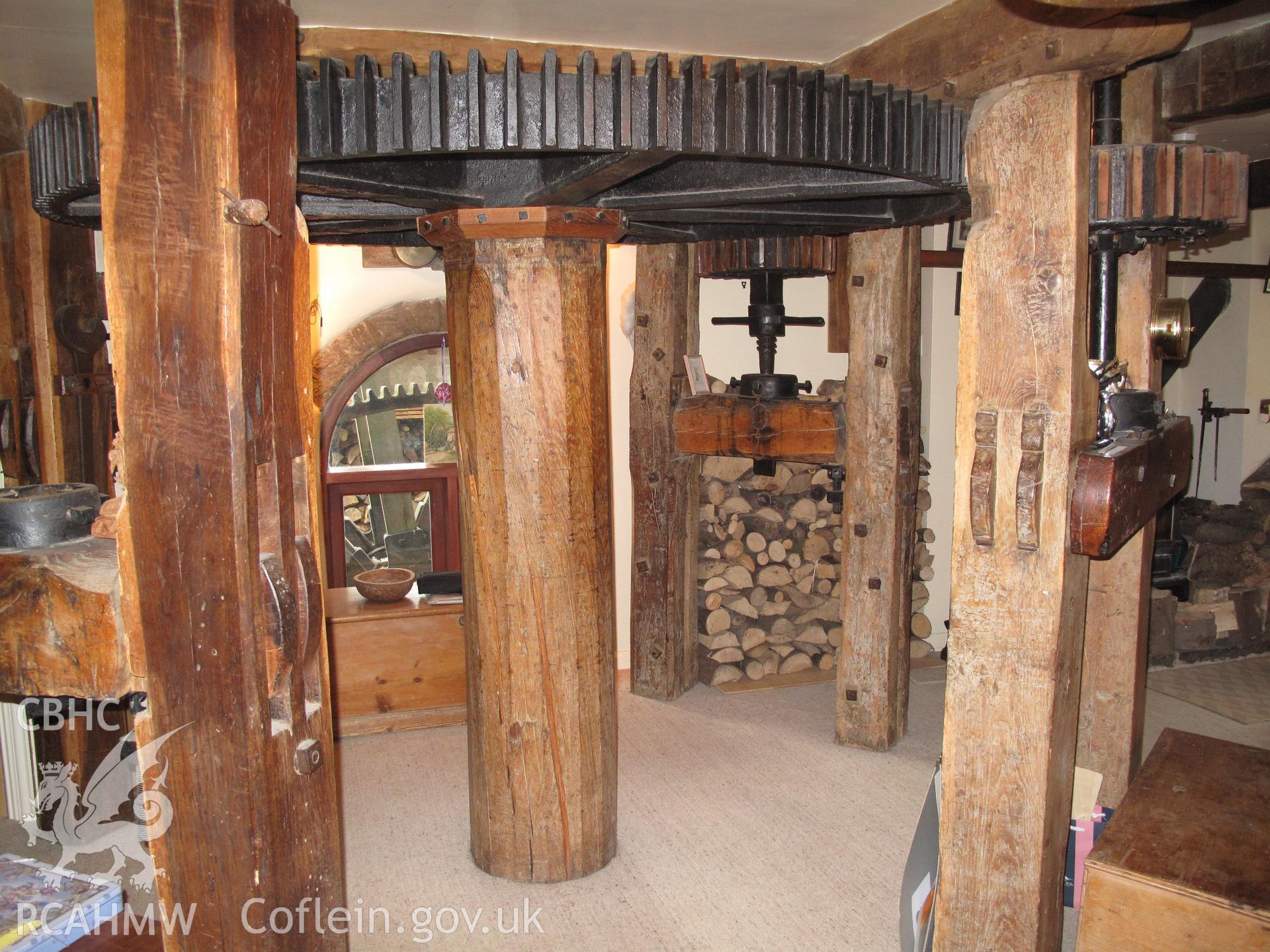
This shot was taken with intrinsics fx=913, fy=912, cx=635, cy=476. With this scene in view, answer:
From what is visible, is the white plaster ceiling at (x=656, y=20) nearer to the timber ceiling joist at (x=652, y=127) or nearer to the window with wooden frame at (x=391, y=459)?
the timber ceiling joist at (x=652, y=127)

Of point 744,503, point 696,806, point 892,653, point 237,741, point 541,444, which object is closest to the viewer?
point 237,741

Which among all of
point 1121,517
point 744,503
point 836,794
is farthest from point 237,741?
point 744,503

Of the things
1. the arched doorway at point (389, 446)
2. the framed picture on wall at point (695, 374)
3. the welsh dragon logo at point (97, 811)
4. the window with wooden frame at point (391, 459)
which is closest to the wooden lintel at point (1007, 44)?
the framed picture on wall at point (695, 374)

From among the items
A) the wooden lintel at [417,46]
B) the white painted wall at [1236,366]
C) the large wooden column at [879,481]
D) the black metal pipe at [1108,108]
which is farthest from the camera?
the white painted wall at [1236,366]

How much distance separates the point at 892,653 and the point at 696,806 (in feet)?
3.19

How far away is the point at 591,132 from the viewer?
1656 millimetres

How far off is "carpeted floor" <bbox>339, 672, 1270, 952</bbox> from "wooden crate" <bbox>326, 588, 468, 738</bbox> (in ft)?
0.26

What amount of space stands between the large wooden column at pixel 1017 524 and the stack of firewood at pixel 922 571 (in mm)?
2974

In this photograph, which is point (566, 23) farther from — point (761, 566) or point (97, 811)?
point (97, 811)

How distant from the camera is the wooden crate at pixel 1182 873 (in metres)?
1.48

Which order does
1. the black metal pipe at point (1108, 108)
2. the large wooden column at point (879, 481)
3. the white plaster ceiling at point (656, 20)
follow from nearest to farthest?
1. the black metal pipe at point (1108, 108)
2. the white plaster ceiling at point (656, 20)
3. the large wooden column at point (879, 481)

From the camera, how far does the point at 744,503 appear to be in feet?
14.1

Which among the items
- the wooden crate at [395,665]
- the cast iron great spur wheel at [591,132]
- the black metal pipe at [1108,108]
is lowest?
the wooden crate at [395,665]

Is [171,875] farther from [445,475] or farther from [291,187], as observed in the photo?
[445,475]
